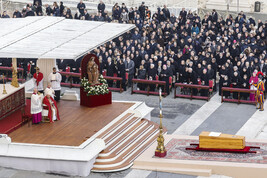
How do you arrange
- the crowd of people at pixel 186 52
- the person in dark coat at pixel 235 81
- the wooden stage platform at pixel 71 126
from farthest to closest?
the crowd of people at pixel 186 52 < the person in dark coat at pixel 235 81 < the wooden stage platform at pixel 71 126

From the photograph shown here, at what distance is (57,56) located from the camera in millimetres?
26734

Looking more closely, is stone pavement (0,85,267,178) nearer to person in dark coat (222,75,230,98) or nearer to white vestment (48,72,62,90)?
person in dark coat (222,75,230,98)

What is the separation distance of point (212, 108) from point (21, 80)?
33.8 feet

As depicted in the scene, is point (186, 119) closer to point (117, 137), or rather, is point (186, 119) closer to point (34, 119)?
point (117, 137)

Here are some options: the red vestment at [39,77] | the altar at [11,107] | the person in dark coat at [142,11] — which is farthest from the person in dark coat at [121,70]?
the person in dark coat at [142,11]

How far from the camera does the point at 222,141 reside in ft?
83.8

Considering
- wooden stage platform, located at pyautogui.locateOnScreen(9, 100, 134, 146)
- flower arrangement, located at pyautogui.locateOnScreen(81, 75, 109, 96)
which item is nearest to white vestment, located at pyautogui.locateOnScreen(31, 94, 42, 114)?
wooden stage platform, located at pyautogui.locateOnScreen(9, 100, 134, 146)

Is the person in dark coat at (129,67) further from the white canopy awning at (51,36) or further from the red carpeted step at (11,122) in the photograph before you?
the red carpeted step at (11,122)

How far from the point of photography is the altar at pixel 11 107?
27.4 m

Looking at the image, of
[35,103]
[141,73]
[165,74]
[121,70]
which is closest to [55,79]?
[35,103]

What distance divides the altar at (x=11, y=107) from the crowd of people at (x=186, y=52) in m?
6.97

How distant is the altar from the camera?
1078 inches

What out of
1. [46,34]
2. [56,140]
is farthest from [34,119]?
[46,34]

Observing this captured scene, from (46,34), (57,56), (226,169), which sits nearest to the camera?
(226,169)
